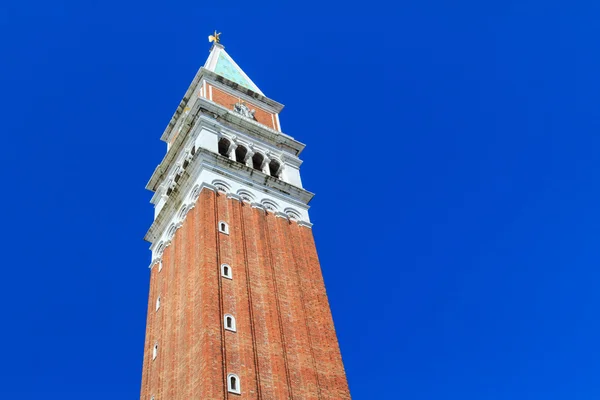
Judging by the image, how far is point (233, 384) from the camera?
90.3 ft

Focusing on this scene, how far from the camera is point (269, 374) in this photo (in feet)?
95.0

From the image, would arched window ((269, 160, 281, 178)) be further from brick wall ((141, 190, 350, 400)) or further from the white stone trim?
the white stone trim

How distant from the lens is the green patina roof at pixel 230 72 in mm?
52094

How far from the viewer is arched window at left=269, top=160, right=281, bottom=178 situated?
141 feet

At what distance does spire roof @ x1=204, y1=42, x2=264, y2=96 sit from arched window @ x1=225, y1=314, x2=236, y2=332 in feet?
79.1

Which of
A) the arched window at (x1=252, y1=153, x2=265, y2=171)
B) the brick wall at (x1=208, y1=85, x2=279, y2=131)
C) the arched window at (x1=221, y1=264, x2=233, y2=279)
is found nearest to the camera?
the arched window at (x1=221, y1=264, x2=233, y2=279)

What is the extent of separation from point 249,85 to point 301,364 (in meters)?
28.4

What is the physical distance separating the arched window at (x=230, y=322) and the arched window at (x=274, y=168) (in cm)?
1414

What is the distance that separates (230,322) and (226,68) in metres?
28.7

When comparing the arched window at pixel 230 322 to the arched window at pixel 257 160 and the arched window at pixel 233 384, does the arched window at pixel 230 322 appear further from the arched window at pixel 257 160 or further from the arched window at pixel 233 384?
the arched window at pixel 257 160

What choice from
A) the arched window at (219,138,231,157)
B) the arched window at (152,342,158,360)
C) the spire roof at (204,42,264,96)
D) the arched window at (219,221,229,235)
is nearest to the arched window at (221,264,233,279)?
the arched window at (219,221,229,235)

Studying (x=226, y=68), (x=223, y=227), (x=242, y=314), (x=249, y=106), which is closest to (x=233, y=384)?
(x=242, y=314)

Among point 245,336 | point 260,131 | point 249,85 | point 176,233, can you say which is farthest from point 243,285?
point 249,85

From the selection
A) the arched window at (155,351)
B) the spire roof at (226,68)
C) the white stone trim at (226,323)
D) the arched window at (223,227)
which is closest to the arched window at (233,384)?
the white stone trim at (226,323)
